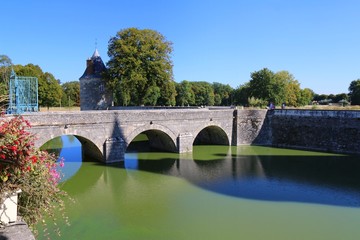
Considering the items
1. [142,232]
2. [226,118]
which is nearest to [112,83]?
[226,118]

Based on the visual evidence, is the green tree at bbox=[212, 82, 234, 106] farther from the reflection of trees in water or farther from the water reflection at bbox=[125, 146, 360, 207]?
the water reflection at bbox=[125, 146, 360, 207]

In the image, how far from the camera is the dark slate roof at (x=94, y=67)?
95.3 ft

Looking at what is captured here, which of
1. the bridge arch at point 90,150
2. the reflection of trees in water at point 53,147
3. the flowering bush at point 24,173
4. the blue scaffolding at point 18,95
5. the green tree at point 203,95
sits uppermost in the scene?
the green tree at point 203,95

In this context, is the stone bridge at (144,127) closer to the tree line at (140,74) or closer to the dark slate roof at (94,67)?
the tree line at (140,74)

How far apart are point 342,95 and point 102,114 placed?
5802cm

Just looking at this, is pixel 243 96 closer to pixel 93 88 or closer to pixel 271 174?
pixel 93 88

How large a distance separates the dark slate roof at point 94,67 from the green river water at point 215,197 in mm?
12875

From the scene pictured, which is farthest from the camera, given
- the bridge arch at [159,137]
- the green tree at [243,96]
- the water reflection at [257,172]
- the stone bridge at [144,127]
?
the green tree at [243,96]

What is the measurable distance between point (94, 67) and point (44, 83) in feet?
41.0

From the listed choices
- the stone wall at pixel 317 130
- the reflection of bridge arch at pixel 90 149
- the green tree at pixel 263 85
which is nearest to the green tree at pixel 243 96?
the green tree at pixel 263 85

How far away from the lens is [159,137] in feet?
64.1

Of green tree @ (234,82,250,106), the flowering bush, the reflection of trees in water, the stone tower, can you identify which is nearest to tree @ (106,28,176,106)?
the stone tower

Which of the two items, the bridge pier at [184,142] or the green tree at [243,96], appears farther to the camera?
the green tree at [243,96]

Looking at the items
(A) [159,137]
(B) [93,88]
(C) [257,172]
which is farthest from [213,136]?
(B) [93,88]
